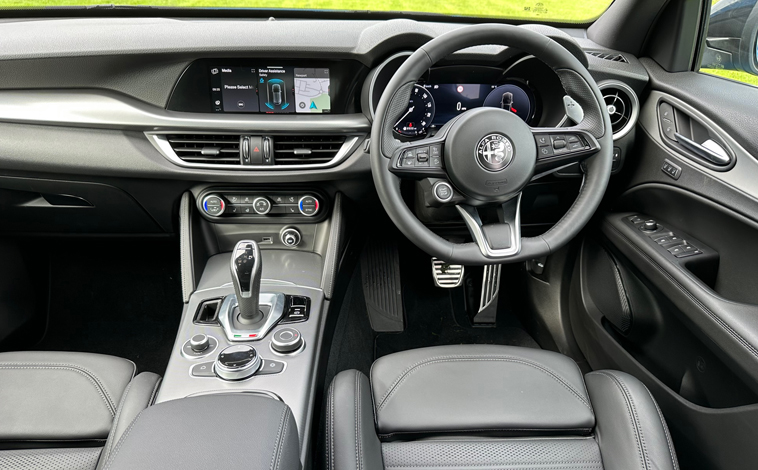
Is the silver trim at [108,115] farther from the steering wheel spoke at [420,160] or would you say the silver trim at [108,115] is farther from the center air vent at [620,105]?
the center air vent at [620,105]

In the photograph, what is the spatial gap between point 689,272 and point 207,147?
4.26 feet

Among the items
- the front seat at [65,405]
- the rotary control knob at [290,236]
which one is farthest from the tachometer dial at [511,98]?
the front seat at [65,405]

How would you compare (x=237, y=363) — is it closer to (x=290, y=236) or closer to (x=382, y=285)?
(x=290, y=236)

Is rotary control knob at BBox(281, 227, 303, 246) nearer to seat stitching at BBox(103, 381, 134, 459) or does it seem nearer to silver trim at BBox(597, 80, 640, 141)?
seat stitching at BBox(103, 381, 134, 459)

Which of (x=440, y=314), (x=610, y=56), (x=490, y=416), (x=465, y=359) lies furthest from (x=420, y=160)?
(x=440, y=314)

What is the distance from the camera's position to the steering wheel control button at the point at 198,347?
127 cm

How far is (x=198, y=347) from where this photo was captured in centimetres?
127

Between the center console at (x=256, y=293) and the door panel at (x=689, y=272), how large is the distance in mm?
873

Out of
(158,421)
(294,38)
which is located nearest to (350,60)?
(294,38)

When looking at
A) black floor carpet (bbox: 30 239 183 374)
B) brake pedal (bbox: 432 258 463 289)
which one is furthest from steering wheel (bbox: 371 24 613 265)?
black floor carpet (bbox: 30 239 183 374)

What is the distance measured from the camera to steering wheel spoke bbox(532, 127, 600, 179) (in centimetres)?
130

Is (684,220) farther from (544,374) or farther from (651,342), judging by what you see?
(544,374)

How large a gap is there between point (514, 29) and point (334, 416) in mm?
912

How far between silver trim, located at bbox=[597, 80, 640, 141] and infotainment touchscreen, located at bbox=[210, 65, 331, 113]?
2.70 feet
